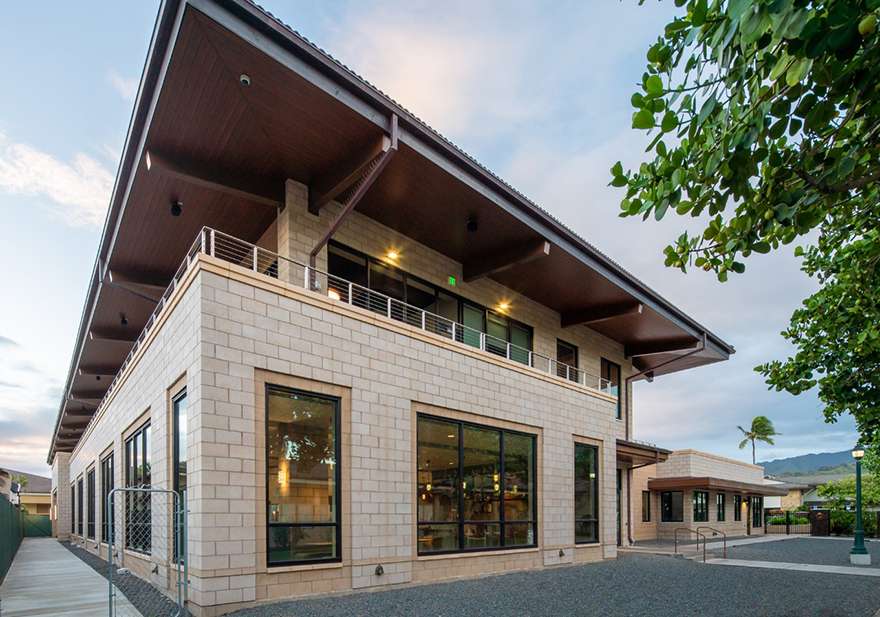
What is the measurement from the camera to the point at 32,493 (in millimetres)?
57875

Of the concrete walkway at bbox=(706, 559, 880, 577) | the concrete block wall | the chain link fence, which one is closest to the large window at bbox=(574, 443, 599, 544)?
the concrete block wall

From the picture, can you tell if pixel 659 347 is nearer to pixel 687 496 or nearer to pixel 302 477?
pixel 687 496

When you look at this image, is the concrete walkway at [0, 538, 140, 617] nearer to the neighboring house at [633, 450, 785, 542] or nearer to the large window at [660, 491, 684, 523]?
the neighboring house at [633, 450, 785, 542]

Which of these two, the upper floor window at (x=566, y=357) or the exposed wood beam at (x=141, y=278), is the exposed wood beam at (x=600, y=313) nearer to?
the upper floor window at (x=566, y=357)

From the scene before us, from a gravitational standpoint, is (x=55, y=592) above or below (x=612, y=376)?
below

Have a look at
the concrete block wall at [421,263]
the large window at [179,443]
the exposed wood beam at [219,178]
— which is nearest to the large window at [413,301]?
the concrete block wall at [421,263]

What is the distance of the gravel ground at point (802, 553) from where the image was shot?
18734 millimetres

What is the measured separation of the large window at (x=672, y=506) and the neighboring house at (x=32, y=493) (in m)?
53.2

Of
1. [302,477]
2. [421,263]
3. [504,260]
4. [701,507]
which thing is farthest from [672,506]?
[302,477]

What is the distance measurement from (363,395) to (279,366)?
6.17 feet

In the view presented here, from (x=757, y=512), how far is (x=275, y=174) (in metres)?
36.0

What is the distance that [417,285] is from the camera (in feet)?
50.2

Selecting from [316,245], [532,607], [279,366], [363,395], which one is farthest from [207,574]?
[316,245]

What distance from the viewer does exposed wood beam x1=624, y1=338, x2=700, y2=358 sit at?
2317 centimetres
